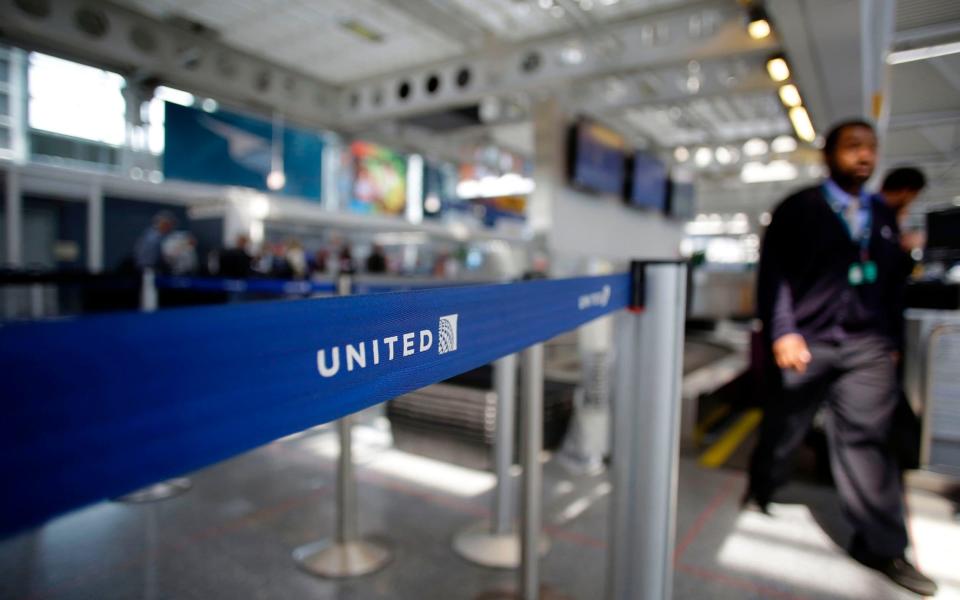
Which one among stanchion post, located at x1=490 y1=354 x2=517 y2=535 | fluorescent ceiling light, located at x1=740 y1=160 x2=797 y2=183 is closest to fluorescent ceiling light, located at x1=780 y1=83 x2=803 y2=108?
stanchion post, located at x1=490 y1=354 x2=517 y2=535

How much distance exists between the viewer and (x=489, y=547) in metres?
2.09

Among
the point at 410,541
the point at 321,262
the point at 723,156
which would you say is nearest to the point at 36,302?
the point at 321,262

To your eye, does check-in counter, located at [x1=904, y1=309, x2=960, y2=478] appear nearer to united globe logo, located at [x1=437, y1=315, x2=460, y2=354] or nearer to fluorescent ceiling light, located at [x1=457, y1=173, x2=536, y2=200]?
united globe logo, located at [x1=437, y1=315, x2=460, y2=354]

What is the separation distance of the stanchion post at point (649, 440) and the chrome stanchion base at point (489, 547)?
835 millimetres

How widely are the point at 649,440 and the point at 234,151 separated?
8696 millimetres

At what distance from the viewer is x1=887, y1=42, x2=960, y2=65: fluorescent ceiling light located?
Result: 9.01ft

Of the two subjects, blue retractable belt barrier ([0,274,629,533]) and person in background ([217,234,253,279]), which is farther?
person in background ([217,234,253,279])

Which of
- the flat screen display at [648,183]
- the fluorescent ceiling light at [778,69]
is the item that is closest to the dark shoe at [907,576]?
the fluorescent ceiling light at [778,69]

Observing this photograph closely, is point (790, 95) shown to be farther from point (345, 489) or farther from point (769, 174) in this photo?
point (769, 174)

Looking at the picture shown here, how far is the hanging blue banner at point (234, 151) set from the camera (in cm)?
760

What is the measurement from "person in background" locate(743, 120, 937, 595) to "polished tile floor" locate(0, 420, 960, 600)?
29 cm

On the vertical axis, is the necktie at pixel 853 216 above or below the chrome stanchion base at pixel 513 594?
above

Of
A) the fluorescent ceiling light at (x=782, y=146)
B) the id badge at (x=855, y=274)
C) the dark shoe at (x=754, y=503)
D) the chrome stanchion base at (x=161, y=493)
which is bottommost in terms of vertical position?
the chrome stanchion base at (x=161, y=493)

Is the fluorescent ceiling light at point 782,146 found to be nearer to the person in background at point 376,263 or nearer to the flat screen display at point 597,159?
the flat screen display at point 597,159
